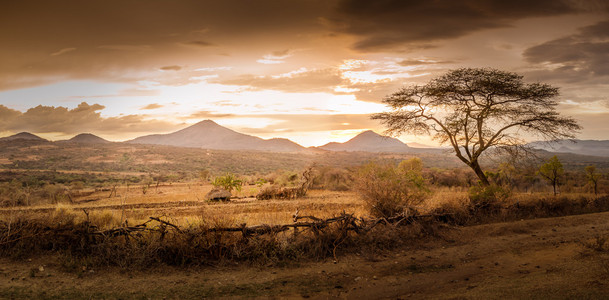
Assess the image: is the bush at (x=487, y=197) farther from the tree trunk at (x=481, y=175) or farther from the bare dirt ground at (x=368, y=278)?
the bare dirt ground at (x=368, y=278)

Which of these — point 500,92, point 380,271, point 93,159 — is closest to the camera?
point 380,271

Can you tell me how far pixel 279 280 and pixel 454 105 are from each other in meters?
13.6

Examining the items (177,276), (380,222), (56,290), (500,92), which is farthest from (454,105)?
(56,290)

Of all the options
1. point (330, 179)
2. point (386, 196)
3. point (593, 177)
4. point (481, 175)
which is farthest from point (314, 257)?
point (330, 179)

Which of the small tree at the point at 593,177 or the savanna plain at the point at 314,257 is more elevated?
the small tree at the point at 593,177

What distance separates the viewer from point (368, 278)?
6.44 meters

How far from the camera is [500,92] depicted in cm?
1578

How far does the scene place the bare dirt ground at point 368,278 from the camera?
18.3ft

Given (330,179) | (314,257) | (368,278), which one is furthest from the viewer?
(330,179)

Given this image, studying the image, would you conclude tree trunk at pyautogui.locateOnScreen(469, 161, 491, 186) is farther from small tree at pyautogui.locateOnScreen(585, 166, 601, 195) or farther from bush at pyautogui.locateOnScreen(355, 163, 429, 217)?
small tree at pyautogui.locateOnScreen(585, 166, 601, 195)

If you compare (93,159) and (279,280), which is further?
(93,159)

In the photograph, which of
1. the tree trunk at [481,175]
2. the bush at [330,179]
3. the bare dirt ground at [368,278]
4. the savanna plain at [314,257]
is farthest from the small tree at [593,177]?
the bush at [330,179]

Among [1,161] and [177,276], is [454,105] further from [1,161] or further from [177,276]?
[1,161]

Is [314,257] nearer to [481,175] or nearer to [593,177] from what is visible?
[481,175]
